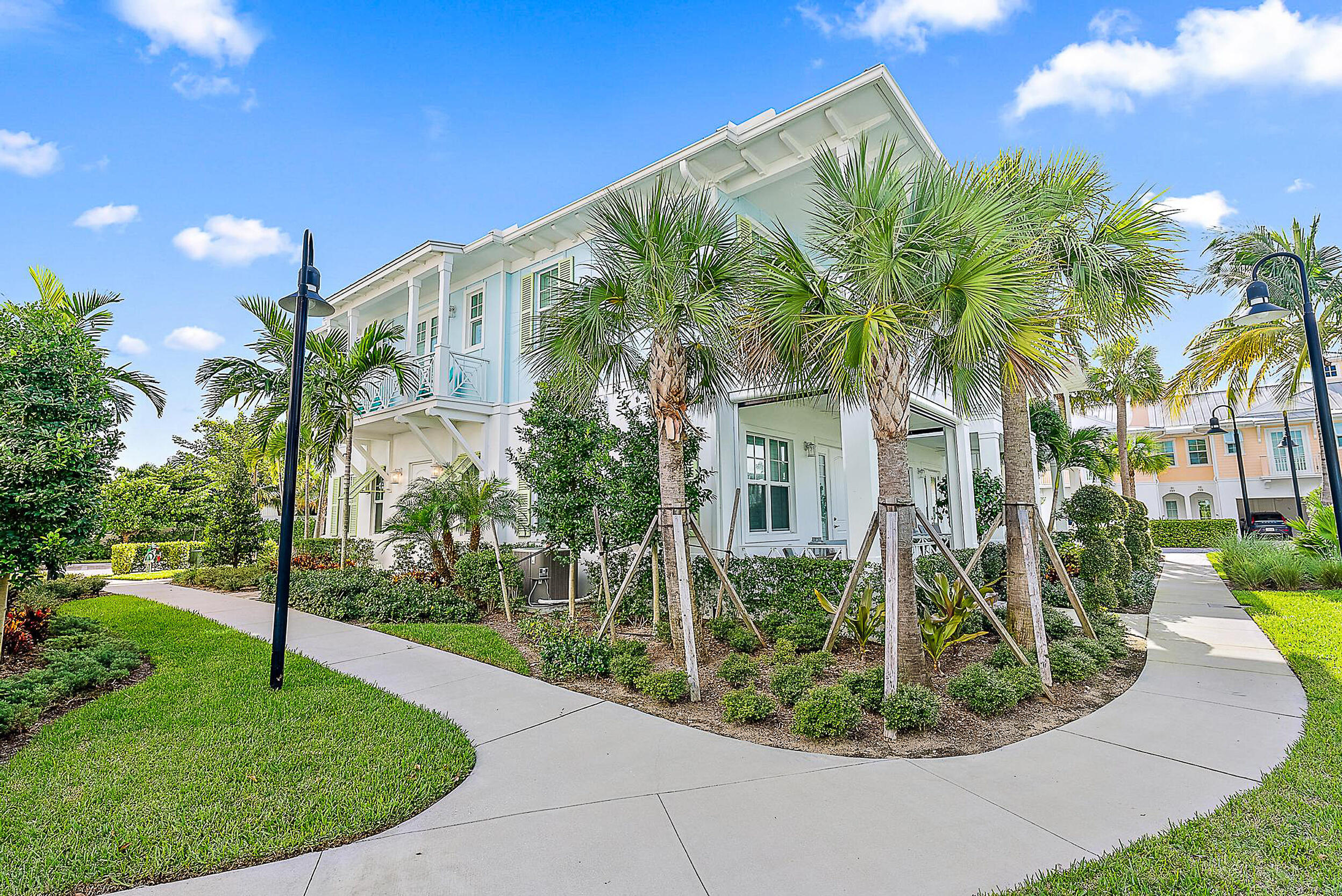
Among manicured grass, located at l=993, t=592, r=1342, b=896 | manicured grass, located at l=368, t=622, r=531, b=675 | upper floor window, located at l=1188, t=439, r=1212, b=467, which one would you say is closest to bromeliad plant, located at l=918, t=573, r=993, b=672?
manicured grass, located at l=993, t=592, r=1342, b=896

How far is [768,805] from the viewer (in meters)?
3.57

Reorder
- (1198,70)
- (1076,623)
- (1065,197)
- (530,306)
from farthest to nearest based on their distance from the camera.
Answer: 1. (530,306)
2. (1198,70)
3. (1076,623)
4. (1065,197)

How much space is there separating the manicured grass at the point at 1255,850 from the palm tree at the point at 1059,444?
1031 centimetres

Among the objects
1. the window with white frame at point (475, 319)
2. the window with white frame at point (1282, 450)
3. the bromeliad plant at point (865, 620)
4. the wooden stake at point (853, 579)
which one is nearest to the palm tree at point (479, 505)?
the window with white frame at point (475, 319)

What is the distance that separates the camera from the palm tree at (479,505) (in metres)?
10.6

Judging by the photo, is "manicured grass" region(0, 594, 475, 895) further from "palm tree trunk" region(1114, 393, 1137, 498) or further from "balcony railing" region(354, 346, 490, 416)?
"palm tree trunk" region(1114, 393, 1137, 498)

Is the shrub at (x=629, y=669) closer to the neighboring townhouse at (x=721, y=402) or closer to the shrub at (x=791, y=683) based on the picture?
the shrub at (x=791, y=683)

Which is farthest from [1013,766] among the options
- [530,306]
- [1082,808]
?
[530,306]

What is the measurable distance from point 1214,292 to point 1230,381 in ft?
8.54

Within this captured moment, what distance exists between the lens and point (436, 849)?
3109 mm

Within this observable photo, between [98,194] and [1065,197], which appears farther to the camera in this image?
[98,194]

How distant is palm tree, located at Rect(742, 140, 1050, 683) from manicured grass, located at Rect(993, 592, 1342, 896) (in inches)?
85.8

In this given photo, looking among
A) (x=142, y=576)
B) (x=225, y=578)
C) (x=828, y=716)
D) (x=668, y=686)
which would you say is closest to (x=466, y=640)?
(x=668, y=686)

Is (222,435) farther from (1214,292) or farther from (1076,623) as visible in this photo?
(1214,292)
